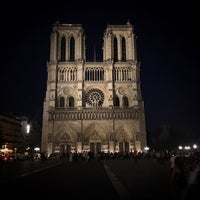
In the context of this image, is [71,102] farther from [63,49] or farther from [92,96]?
[63,49]

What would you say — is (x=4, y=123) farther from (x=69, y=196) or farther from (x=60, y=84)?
(x=69, y=196)

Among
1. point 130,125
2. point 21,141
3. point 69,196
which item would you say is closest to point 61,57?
point 130,125

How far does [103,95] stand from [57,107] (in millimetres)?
10156

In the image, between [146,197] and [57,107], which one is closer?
[146,197]

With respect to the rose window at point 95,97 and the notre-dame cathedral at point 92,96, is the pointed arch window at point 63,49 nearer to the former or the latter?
the notre-dame cathedral at point 92,96

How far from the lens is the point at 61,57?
216ft

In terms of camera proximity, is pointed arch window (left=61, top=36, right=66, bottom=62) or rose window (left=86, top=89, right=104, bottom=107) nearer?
rose window (left=86, top=89, right=104, bottom=107)

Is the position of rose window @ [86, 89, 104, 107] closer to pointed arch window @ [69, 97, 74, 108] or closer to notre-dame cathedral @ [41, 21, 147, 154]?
notre-dame cathedral @ [41, 21, 147, 154]

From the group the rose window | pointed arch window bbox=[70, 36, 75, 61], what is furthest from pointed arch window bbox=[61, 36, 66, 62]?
the rose window

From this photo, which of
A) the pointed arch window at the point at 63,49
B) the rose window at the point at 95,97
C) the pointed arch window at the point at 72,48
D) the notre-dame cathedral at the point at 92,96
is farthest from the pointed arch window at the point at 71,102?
the pointed arch window at the point at 72,48

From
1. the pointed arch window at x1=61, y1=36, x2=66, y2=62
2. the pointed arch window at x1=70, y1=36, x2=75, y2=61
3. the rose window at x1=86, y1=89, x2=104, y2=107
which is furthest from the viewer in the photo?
the pointed arch window at x1=70, y1=36, x2=75, y2=61

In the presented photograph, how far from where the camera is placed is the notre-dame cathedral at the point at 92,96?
59.6 metres

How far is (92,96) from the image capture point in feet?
207

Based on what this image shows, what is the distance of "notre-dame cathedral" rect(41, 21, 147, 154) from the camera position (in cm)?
5962
